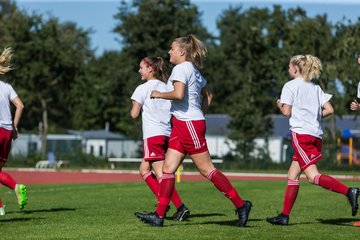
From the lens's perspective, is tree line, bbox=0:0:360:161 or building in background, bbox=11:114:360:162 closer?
tree line, bbox=0:0:360:161

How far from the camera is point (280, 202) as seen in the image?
15977 millimetres

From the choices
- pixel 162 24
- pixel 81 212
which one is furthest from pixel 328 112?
pixel 162 24

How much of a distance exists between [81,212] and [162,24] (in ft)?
152

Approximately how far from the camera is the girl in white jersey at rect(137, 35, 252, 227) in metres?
9.61

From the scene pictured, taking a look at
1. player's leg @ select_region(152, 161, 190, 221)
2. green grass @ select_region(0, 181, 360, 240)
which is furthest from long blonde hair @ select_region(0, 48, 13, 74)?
player's leg @ select_region(152, 161, 190, 221)

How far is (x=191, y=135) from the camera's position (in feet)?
31.5

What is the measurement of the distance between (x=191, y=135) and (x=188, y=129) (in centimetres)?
8

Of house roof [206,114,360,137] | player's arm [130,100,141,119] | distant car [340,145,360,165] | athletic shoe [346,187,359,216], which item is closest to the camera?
athletic shoe [346,187,359,216]

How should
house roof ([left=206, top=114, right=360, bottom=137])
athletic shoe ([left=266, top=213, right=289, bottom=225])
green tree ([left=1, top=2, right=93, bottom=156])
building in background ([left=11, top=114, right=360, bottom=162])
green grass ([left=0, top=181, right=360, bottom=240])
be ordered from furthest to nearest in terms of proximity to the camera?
house roof ([left=206, top=114, right=360, bottom=137]) < building in background ([left=11, top=114, right=360, bottom=162]) < green tree ([left=1, top=2, right=93, bottom=156]) < athletic shoe ([left=266, top=213, right=289, bottom=225]) < green grass ([left=0, top=181, right=360, bottom=240])

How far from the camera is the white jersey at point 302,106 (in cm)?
1018

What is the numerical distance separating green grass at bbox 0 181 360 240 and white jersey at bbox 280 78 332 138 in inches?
46.0

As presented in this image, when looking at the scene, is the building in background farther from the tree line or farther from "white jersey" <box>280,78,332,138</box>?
"white jersey" <box>280,78,332,138</box>

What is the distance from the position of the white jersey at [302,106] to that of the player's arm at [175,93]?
4.52ft

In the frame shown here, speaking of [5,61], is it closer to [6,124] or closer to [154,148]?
[6,124]
